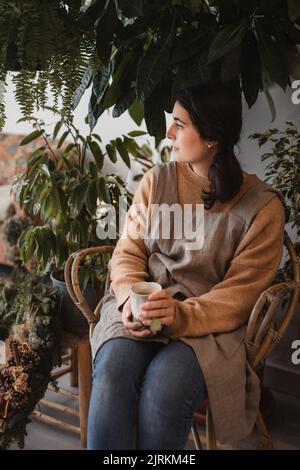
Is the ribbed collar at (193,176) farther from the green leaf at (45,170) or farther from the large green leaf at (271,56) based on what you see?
the green leaf at (45,170)

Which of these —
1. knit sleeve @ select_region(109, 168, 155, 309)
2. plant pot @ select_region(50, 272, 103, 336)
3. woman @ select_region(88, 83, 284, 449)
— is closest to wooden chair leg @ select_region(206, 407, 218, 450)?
woman @ select_region(88, 83, 284, 449)

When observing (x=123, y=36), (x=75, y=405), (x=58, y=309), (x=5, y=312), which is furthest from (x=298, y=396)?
(x=123, y=36)

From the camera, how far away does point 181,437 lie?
133 cm

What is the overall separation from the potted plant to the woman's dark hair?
18.0 inches

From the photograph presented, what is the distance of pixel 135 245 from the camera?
169 centimetres

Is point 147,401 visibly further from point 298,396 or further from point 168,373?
point 298,396

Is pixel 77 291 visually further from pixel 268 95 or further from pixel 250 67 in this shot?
pixel 268 95

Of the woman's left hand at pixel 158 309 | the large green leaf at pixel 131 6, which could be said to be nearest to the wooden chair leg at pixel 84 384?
the woman's left hand at pixel 158 309

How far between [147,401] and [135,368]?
0.09 metres

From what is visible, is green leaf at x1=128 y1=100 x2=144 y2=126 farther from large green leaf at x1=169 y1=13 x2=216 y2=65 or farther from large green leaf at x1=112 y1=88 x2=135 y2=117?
large green leaf at x1=169 y1=13 x2=216 y2=65

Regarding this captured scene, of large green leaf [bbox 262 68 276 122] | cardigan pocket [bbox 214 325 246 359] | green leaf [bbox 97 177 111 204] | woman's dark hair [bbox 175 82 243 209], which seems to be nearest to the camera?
cardigan pocket [bbox 214 325 246 359]

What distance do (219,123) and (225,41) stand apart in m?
0.23

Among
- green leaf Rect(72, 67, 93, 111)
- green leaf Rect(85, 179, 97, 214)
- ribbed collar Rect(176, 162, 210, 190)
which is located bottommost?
green leaf Rect(85, 179, 97, 214)

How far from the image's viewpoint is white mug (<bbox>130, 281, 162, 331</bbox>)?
1348mm
